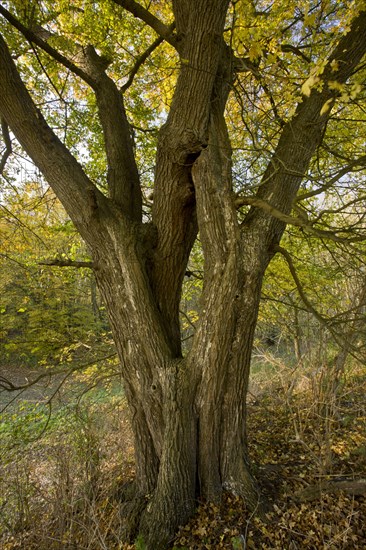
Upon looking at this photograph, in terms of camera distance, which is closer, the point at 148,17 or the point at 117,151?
the point at 148,17

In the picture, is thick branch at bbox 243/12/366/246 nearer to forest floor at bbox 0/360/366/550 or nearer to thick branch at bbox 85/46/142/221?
thick branch at bbox 85/46/142/221

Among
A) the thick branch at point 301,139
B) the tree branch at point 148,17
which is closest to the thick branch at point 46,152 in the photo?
the tree branch at point 148,17

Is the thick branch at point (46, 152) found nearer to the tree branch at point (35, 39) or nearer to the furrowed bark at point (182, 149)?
the tree branch at point (35, 39)

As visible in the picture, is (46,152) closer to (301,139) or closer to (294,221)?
(294,221)

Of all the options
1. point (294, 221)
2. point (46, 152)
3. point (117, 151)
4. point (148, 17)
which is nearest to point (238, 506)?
point (294, 221)

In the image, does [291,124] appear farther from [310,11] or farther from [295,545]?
[295,545]

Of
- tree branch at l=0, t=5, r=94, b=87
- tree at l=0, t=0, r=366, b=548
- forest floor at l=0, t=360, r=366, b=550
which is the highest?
tree branch at l=0, t=5, r=94, b=87

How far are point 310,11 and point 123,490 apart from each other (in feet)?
19.6

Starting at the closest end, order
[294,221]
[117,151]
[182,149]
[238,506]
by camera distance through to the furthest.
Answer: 1. [294,221]
2. [238,506]
3. [182,149]
4. [117,151]

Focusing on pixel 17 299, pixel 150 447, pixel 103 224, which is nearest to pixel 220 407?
pixel 150 447

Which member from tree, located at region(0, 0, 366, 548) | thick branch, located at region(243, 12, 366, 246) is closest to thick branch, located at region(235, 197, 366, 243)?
tree, located at region(0, 0, 366, 548)

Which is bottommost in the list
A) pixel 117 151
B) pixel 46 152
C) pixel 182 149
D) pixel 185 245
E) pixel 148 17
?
pixel 185 245

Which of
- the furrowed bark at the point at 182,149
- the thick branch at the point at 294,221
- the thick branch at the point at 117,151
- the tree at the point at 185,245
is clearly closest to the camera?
the thick branch at the point at 294,221

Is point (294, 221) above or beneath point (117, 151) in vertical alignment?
beneath
